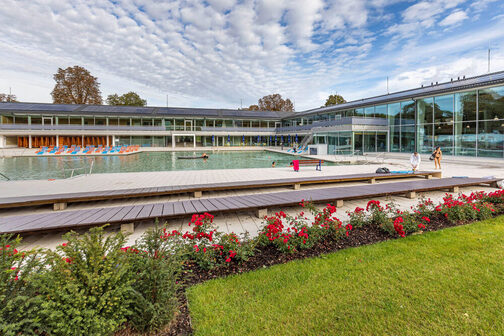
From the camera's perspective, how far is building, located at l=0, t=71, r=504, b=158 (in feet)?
63.4

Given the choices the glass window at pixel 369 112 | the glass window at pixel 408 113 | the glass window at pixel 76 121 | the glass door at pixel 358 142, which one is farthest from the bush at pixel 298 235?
the glass window at pixel 76 121

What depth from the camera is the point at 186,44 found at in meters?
26.8

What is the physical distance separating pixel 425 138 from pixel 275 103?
51.6 metres

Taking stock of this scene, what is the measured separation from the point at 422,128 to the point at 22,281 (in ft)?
95.8

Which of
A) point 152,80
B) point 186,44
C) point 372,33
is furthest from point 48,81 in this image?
point 372,33

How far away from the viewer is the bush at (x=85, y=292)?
178cm

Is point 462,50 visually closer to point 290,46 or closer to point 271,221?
point 290,46

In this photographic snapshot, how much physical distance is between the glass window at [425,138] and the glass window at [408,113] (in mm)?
1249

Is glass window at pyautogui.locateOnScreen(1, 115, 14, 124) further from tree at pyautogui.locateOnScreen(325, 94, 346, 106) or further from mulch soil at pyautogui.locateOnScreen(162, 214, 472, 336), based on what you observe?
tree at pyautogui.locateOnScreen(325, 94, 346, 106)

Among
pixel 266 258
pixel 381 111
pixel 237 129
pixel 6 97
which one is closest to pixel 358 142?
pixel 381 111

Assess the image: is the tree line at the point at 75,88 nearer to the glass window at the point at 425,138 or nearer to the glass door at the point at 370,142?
the glass door at the point at 370,142

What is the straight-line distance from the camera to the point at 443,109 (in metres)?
21.7

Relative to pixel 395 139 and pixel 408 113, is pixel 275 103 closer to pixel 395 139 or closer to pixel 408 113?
pixel 395 139

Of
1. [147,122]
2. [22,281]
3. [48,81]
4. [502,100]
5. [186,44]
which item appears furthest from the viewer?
[48,81]
